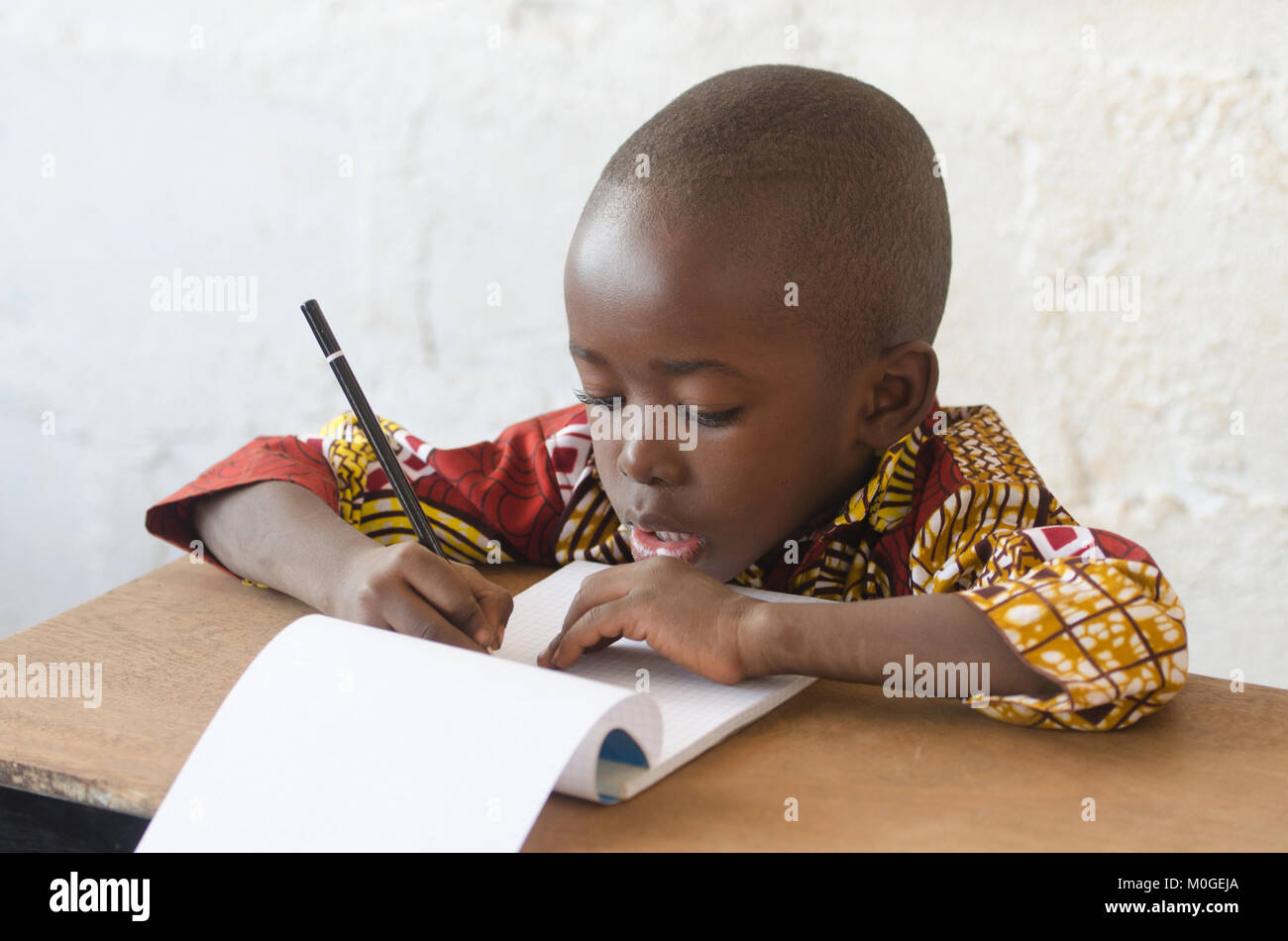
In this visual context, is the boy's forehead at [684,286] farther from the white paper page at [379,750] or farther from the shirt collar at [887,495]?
the white paper page at [379,750]

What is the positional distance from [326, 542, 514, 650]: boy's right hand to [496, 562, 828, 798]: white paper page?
23mm

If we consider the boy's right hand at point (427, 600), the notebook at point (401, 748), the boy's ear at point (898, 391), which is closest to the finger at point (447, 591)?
the boy's right hand at point (427, 600)

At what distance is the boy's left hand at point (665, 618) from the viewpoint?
76 cm

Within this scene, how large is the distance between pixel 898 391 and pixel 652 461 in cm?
21

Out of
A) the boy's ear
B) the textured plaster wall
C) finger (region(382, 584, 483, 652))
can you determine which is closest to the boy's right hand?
finger (region(382, 584, 483, 652))

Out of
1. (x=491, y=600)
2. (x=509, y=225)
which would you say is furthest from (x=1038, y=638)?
(x=509, y=225)

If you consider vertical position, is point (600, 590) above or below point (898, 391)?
below

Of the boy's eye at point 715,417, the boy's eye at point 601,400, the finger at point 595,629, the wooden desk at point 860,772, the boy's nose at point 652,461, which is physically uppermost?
the boy's eye at point 601,400

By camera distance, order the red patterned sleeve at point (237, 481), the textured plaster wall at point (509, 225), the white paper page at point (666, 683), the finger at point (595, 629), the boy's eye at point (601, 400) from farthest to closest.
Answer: the textured plaster wall at point (509, 225), the red patterned sleeve at point (237, 481), the boy's eye at point (601, 400), the finger at point (595, 629), the white paper page at point (666, 683)

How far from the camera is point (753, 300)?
0.87m

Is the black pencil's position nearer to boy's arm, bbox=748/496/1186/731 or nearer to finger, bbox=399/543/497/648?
finger, bbox=399/543/497/648

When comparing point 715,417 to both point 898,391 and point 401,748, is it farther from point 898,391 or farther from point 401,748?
point 401,748

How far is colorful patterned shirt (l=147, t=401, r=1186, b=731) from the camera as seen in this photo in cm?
73
